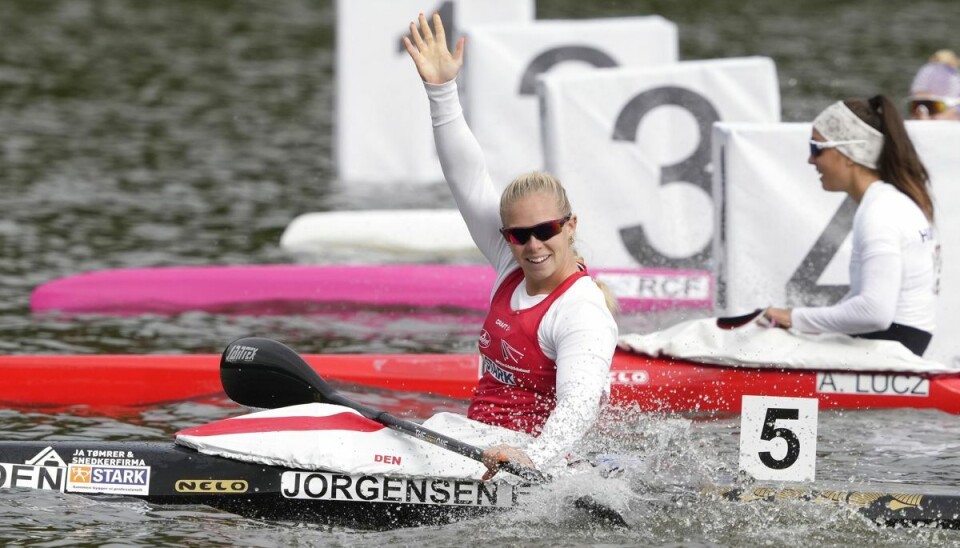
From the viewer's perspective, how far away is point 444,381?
7.69 m

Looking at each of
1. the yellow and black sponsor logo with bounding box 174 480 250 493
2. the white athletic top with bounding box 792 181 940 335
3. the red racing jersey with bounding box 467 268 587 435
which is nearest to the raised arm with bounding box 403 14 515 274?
the red racing jersey with bounding box 467 268 587 435

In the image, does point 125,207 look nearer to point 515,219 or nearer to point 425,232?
point 425,232

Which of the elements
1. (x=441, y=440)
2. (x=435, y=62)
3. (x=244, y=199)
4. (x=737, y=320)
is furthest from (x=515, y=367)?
(x=244, y=199)

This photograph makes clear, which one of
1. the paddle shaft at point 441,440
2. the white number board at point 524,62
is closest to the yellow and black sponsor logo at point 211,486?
the paddle shaft at point 441,440

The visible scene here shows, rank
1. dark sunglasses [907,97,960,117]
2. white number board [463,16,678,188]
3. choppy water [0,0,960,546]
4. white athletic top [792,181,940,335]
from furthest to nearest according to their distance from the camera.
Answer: white number board [463,16,678,188], dark sunglasses [907,97,960,117], white athletic top [792,181,940,335], choppy water [0,0,960,546]

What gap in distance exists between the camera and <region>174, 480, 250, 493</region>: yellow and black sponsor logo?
5.58 m

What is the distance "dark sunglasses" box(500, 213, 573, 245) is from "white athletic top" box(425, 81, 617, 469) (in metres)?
0.20

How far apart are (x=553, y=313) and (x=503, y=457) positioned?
0.52m

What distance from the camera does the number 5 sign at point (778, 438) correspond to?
5.51 m

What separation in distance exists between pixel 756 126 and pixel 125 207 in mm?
6234

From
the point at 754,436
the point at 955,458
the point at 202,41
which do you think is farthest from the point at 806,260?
the point at 202,41

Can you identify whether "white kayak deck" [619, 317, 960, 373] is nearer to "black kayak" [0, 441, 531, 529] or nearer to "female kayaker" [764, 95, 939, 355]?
"female kayaker" [764, 95, 939, 355]

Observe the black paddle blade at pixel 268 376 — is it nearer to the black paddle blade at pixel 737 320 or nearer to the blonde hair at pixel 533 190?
the blonde hair at pixel 533 190

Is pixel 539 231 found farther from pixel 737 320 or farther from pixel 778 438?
pixel 737 320
